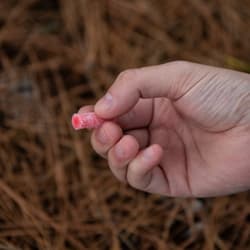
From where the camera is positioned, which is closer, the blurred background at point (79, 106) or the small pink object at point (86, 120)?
the small pink object at point (86, 120)

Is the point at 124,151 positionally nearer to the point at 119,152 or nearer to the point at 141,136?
the point at 119,152

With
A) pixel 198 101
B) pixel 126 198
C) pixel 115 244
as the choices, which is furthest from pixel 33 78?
pixel 198 101

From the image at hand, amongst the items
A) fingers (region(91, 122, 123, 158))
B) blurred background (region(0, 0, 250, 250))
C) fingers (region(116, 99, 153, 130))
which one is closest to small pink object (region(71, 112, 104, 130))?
fingers (region(91, 122, 123, 158))

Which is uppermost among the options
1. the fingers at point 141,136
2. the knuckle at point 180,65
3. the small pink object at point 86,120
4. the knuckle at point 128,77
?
the knuckle at point 180,65

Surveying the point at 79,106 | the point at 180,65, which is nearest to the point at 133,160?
the point at 180,65

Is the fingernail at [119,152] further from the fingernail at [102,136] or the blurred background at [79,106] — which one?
the blurred background at [79,106]

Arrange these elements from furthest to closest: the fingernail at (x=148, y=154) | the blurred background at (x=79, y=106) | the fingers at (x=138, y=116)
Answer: the blurred background at (x=79, y=106), the fingers at (x=138, y=116), the fingernail at (x=148, y=154)

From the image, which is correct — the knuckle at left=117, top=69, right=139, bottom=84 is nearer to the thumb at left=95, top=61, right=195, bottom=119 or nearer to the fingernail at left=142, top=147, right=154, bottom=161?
the thumb at left=95, top=61, right=195, bottom=119

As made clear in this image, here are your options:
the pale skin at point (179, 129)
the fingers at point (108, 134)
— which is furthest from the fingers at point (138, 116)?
the fingers at point (108, 134)

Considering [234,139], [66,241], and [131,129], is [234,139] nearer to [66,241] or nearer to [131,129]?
[131,129]
